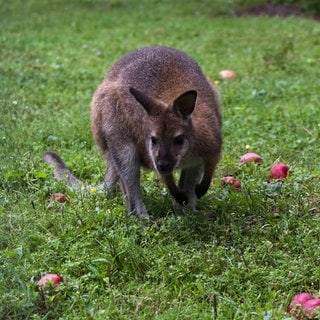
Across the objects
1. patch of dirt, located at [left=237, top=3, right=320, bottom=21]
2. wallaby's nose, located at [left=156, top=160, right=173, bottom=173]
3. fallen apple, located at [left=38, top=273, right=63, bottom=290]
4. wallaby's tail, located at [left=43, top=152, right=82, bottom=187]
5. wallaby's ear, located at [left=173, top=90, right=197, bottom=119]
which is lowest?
patch of dirt, located at [left=237, top=3, right=320, bottom=21]

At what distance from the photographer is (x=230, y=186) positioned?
559 centimetres

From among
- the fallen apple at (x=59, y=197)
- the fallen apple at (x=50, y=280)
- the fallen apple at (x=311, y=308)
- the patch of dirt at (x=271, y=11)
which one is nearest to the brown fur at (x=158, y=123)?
the fallen apple at (x=59, y=197)

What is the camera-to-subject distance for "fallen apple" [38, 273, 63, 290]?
405cm

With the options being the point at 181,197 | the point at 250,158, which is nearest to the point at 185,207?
the point at 181,197

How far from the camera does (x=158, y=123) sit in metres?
4.97

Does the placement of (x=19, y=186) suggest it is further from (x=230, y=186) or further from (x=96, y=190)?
(x=230, y=186)

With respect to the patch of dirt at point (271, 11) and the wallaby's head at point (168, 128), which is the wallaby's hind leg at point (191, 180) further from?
the patch of dirt at point (271, 11)

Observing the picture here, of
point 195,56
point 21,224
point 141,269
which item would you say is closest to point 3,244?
point 21,224

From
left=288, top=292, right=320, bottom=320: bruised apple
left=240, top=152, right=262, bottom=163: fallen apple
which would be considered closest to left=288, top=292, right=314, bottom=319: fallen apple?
left=288, top=292, right=320, bottom=320: bruised apple

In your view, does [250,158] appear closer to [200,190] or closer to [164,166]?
[200,190]

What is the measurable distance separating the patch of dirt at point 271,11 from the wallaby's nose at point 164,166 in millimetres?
8560

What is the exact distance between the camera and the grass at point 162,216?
4094 millimetres

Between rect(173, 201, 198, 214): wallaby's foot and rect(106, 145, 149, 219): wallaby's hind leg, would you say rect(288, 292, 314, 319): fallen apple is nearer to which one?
rect(173, 201, 198, 214): wallaby's foot

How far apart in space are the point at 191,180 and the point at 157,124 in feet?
2.33
